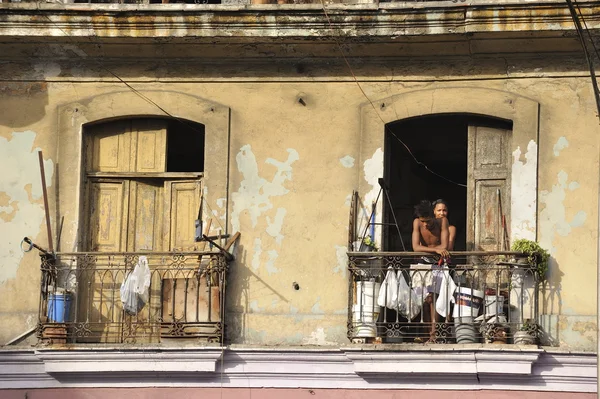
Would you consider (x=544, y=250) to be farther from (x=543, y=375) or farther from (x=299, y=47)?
(x=299, y=47)

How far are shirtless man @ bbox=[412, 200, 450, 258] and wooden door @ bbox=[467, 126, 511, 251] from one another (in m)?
0.41

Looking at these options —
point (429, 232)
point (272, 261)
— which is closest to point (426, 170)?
point (429, 232)

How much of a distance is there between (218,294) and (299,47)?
2687 millimetres

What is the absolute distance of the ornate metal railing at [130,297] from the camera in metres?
16.9

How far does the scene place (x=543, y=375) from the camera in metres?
16.2

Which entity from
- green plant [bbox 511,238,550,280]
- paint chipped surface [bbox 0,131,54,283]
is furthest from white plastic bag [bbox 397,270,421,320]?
paint chipped surface [bbox 0,131,54,283]

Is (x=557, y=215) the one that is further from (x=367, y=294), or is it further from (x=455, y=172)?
A: (x=455, y=172)

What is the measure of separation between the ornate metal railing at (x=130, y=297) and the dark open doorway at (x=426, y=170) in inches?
84.4

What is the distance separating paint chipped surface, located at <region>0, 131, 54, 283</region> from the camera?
57.4 feet

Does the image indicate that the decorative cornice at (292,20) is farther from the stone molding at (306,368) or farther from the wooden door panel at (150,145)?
the stone molding at (306,368)

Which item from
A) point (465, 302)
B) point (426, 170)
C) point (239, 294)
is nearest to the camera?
point (465, 302)

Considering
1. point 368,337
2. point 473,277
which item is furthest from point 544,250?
point 368,337

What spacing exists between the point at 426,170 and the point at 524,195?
2658mm

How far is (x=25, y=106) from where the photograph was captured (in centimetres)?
1780
